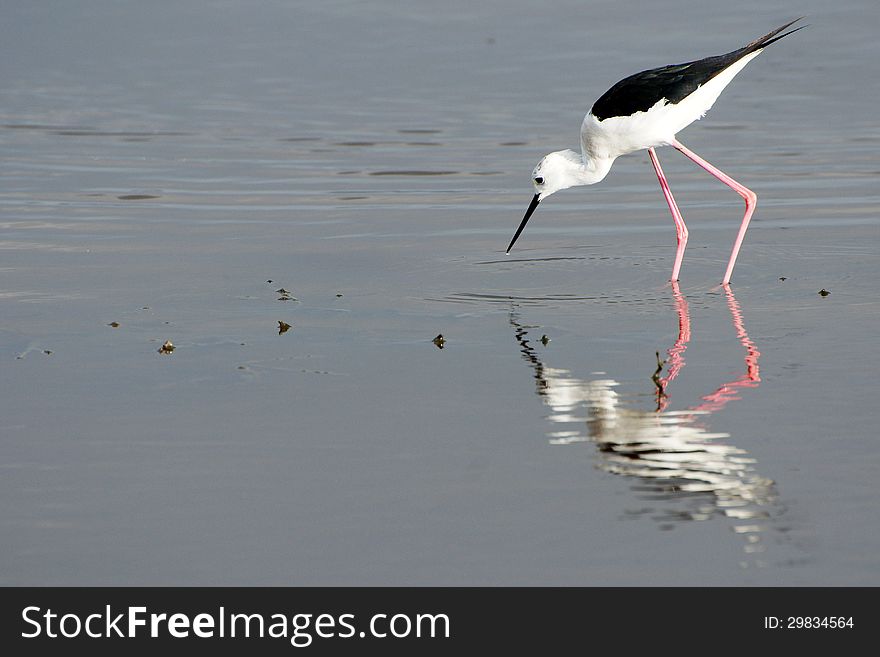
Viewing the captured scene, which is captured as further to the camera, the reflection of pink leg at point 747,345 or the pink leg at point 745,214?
the pink leg at point 745,214

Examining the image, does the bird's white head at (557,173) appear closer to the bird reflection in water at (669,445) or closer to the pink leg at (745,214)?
the pink leg at (745,214)

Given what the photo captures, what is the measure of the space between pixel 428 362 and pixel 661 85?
302cm

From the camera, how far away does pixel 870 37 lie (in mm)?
22766

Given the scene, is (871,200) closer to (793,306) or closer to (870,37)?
(793,306)

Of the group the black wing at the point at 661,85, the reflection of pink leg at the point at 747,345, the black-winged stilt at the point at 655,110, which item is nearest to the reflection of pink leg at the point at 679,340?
the reflection of pink leg at the point at 747,345

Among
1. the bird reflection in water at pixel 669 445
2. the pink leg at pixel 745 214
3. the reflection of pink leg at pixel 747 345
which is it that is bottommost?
the bird reflection in water at pixel 669 445

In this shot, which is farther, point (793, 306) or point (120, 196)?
point (120, 196)

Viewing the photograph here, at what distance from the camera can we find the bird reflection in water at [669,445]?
14.4 ft

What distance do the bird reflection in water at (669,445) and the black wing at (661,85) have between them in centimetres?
249

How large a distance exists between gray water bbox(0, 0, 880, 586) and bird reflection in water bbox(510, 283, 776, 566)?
0.6 inches

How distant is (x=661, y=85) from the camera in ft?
28.0

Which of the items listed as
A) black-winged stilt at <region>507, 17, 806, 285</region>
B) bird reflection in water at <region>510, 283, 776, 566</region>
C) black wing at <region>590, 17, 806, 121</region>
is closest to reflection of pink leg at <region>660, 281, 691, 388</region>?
→ bird reflection in water at <region>510, 283, 776, 566</region>

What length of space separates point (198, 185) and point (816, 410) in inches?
308

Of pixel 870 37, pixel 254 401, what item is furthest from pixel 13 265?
pixel 870 37
